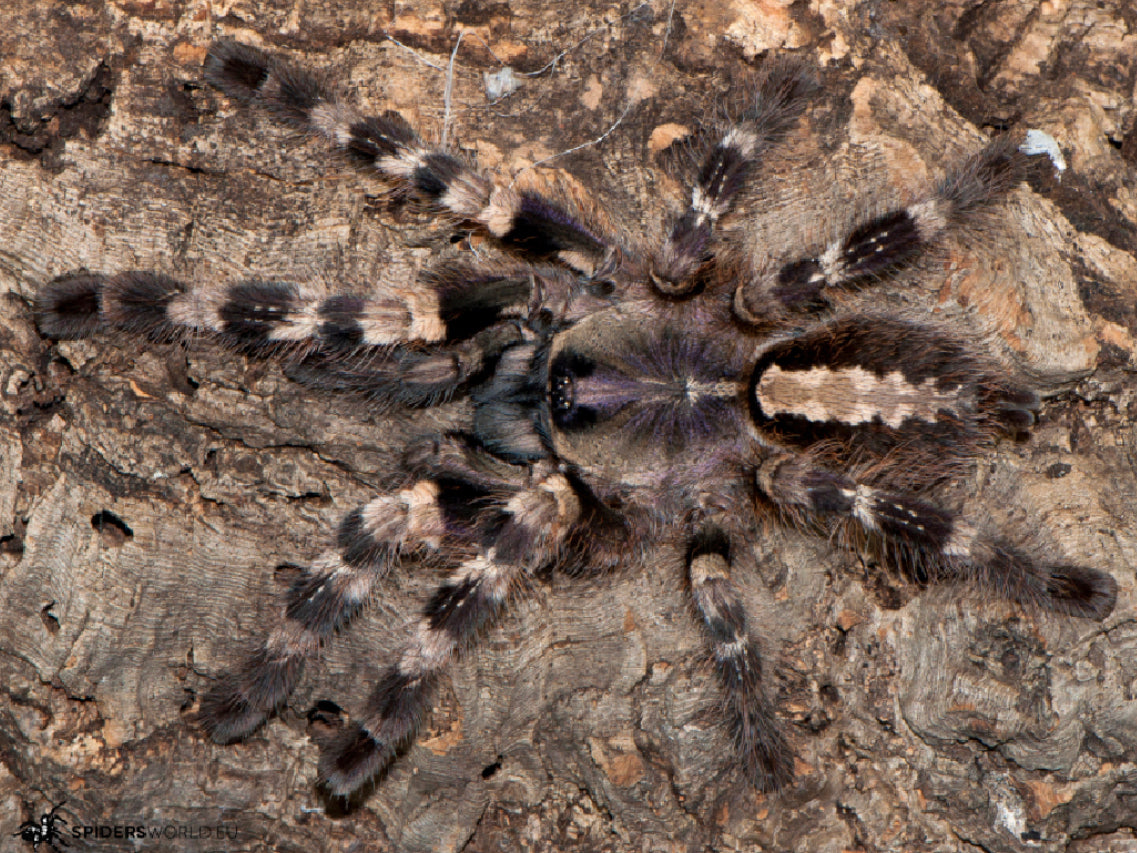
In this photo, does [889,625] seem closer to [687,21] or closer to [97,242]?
[687,21]

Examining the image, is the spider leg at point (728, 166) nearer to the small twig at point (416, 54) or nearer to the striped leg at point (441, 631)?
the striped leg at point (441, 631)

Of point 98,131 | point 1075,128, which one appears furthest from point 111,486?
point 1075,128

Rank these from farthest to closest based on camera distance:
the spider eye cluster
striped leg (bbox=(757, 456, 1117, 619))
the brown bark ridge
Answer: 1. the spider eye cluster
2. the brown bark ridge
3. striped leg (bbox=(757, 456, 1117, 619))

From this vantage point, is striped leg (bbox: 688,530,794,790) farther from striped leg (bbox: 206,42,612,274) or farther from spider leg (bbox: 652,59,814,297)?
striped leg (bbox: 206,42,612,274)

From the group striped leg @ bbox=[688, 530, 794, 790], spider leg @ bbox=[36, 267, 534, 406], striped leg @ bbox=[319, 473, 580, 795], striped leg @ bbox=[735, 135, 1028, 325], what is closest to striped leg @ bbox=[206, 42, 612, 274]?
spider leg @ bbox=[36, 267, 534, 406]

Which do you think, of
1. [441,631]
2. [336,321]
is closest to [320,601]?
[441,631]

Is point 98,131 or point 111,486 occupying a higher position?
point 98,131

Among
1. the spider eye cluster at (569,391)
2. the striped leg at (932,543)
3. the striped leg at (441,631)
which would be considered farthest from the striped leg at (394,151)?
the striped leg at (932,543)
